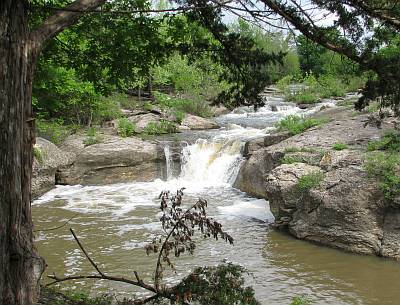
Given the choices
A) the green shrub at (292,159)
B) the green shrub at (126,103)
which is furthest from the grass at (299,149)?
the green shrub at (126,103)

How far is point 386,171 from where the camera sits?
8.73m

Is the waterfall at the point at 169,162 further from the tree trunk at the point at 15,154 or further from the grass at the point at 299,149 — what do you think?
the tree trunk at the point at 15,154

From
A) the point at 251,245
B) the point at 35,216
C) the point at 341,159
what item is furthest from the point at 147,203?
the point at 341,159

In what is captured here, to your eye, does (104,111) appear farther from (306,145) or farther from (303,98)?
(303,98)

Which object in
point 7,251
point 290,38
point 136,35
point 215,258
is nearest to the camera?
point 7,251

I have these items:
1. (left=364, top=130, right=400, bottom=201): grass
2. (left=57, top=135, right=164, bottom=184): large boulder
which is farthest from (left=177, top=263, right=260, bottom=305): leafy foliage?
(left=57, top=135, right=164, bottom=184): large boulder

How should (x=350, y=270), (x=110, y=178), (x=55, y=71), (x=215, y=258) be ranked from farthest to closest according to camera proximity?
1. (x=110, y=178)
2. (x=55, y=71)
3. (x=215, y=258)
4. (x=350, y=270)

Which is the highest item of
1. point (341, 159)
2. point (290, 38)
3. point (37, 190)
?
point (290, 38)

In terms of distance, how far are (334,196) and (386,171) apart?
1.03 m

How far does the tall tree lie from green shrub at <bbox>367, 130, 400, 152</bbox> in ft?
25.6

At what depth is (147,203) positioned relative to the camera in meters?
12.6

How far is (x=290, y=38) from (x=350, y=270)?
4801 millimetres

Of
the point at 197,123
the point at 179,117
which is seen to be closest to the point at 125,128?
the point at 179,117

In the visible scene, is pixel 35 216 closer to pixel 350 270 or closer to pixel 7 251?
pixel 350 270
